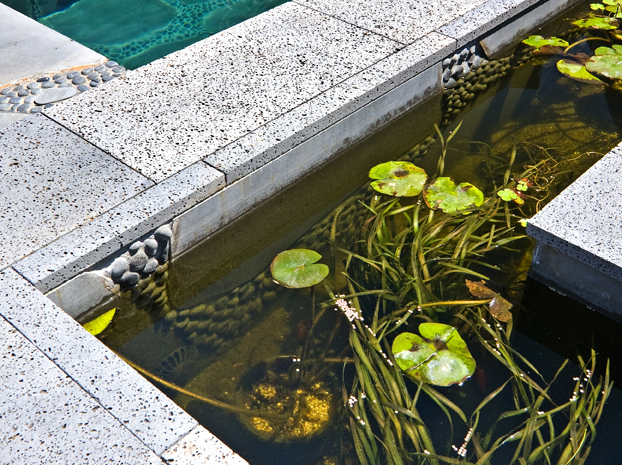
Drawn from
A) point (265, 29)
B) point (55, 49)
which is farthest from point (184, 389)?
point (55, 49)

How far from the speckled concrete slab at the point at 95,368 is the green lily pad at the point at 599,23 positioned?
396 centimetres

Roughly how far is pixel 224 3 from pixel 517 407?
148 inches

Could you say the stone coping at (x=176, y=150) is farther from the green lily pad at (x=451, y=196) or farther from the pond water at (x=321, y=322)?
the green lily pad at (x=451, y=196)

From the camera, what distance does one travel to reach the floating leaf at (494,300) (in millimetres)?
2275

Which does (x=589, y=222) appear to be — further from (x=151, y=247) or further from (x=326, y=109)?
(x=151, y=247)

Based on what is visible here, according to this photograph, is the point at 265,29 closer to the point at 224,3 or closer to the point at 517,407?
the point at 224,3

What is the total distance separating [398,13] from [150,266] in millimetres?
2288

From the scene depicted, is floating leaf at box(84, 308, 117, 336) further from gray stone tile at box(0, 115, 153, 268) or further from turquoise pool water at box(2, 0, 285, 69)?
turquoise pool water at box(2, 0, 285, 69)

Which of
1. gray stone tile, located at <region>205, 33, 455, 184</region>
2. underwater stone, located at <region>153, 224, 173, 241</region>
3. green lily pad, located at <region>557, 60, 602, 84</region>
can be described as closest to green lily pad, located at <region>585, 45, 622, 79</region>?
green lily pad, located at <region>557, 60, 602, 84</region>

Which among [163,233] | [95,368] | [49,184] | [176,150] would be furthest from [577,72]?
[95,368]

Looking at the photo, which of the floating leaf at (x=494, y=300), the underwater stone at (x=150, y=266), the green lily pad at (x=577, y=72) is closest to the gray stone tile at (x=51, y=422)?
the underwater stone at (x=150, y=266)

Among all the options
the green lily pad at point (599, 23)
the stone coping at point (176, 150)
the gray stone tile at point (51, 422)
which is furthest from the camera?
the green lily pad at point (599, 23)

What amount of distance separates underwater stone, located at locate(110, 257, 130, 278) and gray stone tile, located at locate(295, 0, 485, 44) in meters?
2.02

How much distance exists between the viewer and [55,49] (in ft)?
11.5
